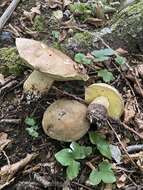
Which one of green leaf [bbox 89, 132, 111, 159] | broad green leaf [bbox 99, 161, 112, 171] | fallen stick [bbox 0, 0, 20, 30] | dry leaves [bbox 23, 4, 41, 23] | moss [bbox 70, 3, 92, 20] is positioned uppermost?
fallen stick [bbox 0, 0, 20, 30]

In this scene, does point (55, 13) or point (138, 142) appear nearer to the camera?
point (138, 142)

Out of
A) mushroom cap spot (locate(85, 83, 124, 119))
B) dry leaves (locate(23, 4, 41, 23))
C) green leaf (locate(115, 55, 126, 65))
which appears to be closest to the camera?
mushroom cap spot (locate(85, 83, 124, 119))

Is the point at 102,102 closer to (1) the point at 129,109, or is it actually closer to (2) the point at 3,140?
(1) the point at 129,109

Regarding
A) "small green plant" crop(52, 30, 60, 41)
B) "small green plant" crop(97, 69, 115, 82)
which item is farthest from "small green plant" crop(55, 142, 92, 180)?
"small green plant" crop(52, 30, 60, 41)

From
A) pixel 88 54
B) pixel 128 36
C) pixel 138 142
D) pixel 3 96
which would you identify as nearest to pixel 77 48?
pixel 88 54

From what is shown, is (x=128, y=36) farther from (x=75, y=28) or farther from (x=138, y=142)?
(x=138, y=142)

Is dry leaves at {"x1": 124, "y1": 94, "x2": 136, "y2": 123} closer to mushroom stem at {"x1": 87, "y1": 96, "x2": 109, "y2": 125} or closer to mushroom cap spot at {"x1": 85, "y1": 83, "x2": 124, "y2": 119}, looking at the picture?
mushroom cap spot at {"x1": 85, "y1": 83, "x2": 124, "y2": 119}
